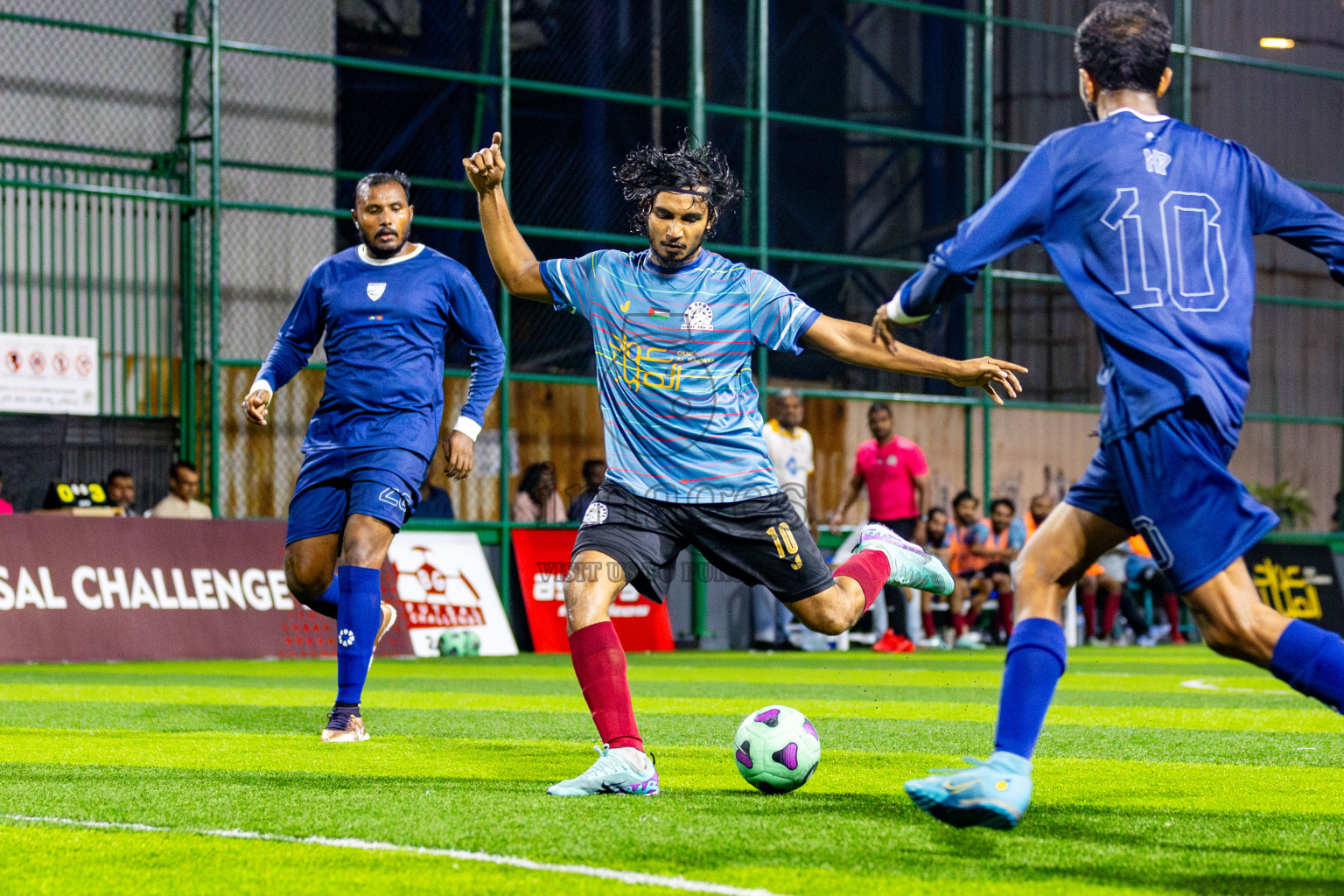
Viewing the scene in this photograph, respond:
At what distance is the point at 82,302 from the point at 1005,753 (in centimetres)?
1460

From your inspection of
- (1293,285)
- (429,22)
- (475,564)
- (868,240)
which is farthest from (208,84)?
(1293,285)

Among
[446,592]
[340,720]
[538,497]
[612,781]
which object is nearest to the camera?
[612,781]

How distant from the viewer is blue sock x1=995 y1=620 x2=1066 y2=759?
4570 mm

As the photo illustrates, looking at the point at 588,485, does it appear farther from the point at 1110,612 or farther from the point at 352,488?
the point at 352,488

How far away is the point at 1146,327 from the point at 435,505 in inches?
537

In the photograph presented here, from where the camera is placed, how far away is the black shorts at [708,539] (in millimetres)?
5793

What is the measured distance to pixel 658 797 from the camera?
18.3 ft

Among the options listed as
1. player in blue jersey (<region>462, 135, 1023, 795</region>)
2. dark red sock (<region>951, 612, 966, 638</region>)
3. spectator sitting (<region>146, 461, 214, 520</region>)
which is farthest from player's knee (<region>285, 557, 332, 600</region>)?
dark red sock (<region>951, 612, 966, 638</region>)

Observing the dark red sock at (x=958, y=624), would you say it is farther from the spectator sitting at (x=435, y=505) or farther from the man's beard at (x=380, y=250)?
the man's beard at (x=380, y=250)

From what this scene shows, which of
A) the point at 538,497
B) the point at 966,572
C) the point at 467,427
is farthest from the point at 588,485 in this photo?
the point at 467,427

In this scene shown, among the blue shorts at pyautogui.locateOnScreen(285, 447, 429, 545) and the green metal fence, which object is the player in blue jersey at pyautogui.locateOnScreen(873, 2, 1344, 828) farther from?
the green metal fence

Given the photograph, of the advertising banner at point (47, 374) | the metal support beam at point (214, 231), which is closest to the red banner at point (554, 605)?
the metal support beam at point (214, 231)

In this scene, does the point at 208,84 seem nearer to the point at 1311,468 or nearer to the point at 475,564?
the point at 475,564

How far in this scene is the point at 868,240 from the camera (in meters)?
22.5
